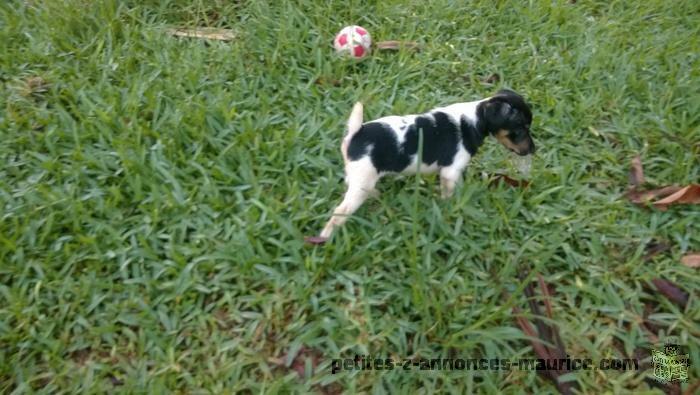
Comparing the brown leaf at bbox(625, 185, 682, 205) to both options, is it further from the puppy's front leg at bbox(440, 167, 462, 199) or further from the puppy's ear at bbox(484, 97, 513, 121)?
the puppy's front leg at bbox(440, 167, 462, 199)

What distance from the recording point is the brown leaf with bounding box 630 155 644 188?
10.2 ft

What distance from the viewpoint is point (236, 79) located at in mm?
3600

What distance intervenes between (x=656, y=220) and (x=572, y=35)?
175 cm

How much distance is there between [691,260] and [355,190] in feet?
5.87

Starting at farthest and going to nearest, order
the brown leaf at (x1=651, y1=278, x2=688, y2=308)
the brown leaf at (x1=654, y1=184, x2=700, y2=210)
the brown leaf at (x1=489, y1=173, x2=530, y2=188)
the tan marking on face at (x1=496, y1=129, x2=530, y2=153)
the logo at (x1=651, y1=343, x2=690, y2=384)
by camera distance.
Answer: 1. the brown leaf at (x1=489, y1=173, x2=530, y2=188)
2. the brown leaf at (x1=654, y1=184, x2=700, y2=210)
3. the tan marking on face at (x1=496, y1=129, x2=530, y2=153)
4. the brown leaf at (x1=651, y1=278, x2=688, y2=308)
5. the logo at (x1=651, y1=343, x2=690, y2=384)

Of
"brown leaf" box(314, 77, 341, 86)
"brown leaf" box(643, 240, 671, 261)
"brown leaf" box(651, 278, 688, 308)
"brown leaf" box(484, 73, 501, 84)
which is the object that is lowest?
"brown leaf" box(651, 278, 688, 308)

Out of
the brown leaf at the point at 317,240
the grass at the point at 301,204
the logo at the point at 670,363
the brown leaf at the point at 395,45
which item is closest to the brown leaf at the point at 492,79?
the grass at the point at 301,204

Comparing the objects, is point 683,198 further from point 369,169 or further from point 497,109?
point 369,169

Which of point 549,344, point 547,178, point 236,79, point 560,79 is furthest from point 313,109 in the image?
point 549,344

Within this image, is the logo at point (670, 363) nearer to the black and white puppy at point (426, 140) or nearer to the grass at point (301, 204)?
the grass at point (301, 204)

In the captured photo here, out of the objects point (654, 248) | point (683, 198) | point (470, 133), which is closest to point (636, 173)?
point (683, 198)

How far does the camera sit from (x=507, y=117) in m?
2.71

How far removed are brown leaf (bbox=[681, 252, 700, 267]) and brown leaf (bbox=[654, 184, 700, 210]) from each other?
0.31 m

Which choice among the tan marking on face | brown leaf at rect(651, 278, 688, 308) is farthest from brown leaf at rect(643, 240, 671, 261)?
the tan marking on face
